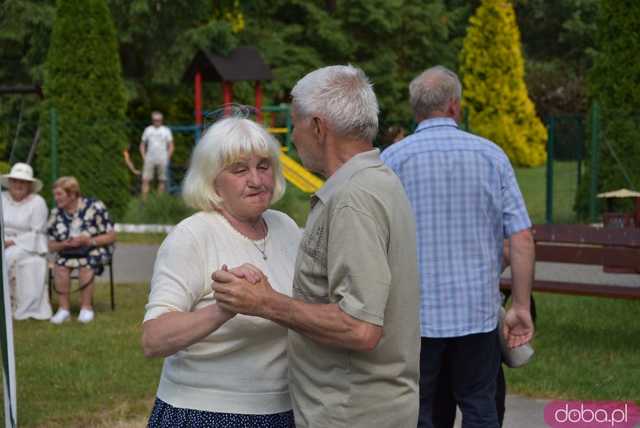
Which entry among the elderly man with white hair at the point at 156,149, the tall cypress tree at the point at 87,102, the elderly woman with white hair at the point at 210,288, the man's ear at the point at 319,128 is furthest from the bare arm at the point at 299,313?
the elderly man with white hair at the point at 156,149

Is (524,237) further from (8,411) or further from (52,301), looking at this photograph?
(52,301)

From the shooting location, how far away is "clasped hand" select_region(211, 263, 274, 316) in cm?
284

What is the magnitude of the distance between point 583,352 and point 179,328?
242 inches

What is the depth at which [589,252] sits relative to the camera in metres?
9.04

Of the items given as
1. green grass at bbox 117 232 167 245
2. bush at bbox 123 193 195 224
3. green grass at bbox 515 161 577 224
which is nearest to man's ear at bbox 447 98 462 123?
green grass at bbox 117 232 167 245

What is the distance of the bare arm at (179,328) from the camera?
299 cm

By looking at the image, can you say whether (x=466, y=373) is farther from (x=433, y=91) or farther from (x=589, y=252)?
(x=589, y=252)

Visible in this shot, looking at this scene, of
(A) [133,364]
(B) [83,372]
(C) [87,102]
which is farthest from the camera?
(C) [87,102]

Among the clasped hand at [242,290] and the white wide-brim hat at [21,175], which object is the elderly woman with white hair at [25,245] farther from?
the clasped hand at [242,290]

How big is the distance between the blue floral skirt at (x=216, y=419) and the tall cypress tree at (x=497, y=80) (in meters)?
32.5

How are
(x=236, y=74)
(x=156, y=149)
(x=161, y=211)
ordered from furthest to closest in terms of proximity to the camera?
(x=236, y=74)
(x=156, y=149)
(x=161, y=211)

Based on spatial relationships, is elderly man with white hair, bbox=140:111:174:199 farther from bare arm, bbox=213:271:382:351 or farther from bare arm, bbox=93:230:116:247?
bare arm, bbox=213:271:382:351

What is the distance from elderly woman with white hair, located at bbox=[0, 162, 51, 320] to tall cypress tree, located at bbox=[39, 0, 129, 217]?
873cm

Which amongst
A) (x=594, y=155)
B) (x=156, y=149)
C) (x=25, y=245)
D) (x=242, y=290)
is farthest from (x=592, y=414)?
(x=156, y=149)
